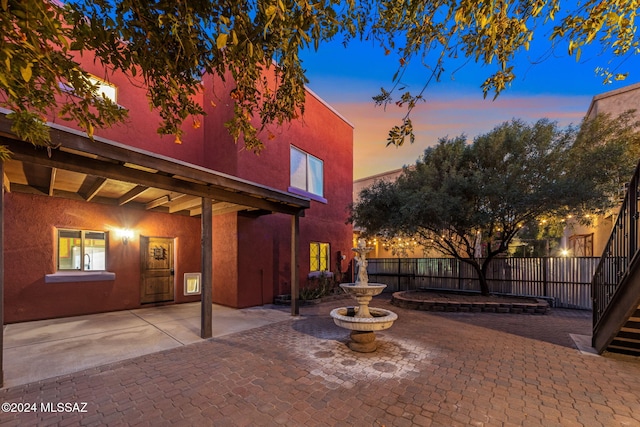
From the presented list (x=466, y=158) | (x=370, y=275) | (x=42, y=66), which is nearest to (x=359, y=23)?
(x=42, y=66)

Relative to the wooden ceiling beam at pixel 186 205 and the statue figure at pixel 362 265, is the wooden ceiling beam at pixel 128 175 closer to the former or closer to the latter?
the wooden ceiling beam at pixel 186 205

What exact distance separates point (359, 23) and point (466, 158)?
8301 millimetres

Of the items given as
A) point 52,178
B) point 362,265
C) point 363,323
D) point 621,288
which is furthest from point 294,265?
point 621,288

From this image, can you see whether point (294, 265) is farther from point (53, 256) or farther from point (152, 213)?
point (53, 256)

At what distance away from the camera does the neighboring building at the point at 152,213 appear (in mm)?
5211

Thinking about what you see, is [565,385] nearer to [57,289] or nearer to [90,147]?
[90,147]

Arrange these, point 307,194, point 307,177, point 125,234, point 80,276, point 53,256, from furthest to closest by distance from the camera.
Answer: point 307,177 < point 307,194 < point 125,234 < point 80,276 < point 53,256

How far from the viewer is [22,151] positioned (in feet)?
12.3

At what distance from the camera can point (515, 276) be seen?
10.2m

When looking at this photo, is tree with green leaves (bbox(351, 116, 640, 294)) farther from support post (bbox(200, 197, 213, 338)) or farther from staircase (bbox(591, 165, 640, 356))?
support post (bbox(200, 197, 213, 338))

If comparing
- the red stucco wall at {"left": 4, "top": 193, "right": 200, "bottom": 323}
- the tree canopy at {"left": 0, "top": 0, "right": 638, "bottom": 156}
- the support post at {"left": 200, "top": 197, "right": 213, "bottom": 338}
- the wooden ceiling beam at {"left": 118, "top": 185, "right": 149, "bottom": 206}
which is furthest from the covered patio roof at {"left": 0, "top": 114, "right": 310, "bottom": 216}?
the tree canopy at {"left": 0, "top": 0, "right": 638, "bottom": 156}

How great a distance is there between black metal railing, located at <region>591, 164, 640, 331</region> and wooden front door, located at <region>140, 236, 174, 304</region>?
34.6 ft

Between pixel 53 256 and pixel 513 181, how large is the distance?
12751 millimetres

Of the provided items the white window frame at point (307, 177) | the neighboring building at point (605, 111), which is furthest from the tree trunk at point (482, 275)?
the white window frame at point (307, 177)
